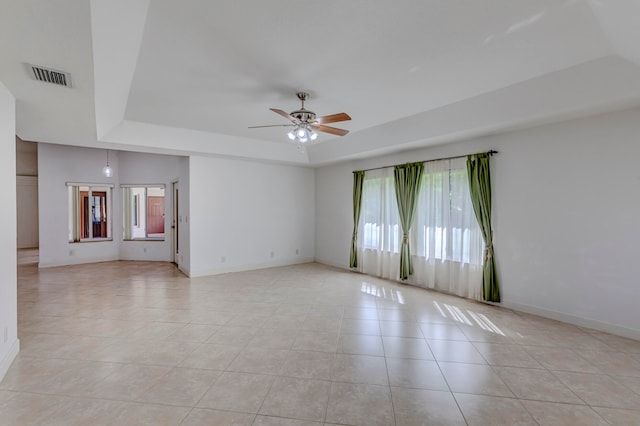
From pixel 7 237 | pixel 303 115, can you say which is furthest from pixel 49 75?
pixel 303 115

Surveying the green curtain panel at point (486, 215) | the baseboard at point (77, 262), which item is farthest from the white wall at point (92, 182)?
the green curtain panel at point (486, 215)

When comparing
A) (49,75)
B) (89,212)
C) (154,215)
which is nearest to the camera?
(49,75)

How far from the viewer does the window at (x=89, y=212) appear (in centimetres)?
754

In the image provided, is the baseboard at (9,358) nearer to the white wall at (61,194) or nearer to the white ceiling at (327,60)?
the white ceiling at (327,60)

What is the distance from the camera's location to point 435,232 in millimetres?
5055

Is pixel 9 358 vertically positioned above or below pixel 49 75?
below

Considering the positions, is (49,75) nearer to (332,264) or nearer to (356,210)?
(356,210)

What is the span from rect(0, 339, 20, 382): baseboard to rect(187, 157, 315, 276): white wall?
124 inches

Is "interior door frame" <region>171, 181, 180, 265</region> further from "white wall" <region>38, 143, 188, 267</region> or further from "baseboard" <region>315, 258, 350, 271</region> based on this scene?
"baseboard" <region>315, 258, 350, 271</region>

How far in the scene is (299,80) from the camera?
326 cm

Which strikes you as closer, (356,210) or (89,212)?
(356,210)

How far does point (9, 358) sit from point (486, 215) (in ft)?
18.8

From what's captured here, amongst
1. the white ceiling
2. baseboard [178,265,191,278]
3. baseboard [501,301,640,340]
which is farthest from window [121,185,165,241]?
baseboard [501,301,640,340]

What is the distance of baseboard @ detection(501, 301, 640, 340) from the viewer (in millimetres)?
3230
